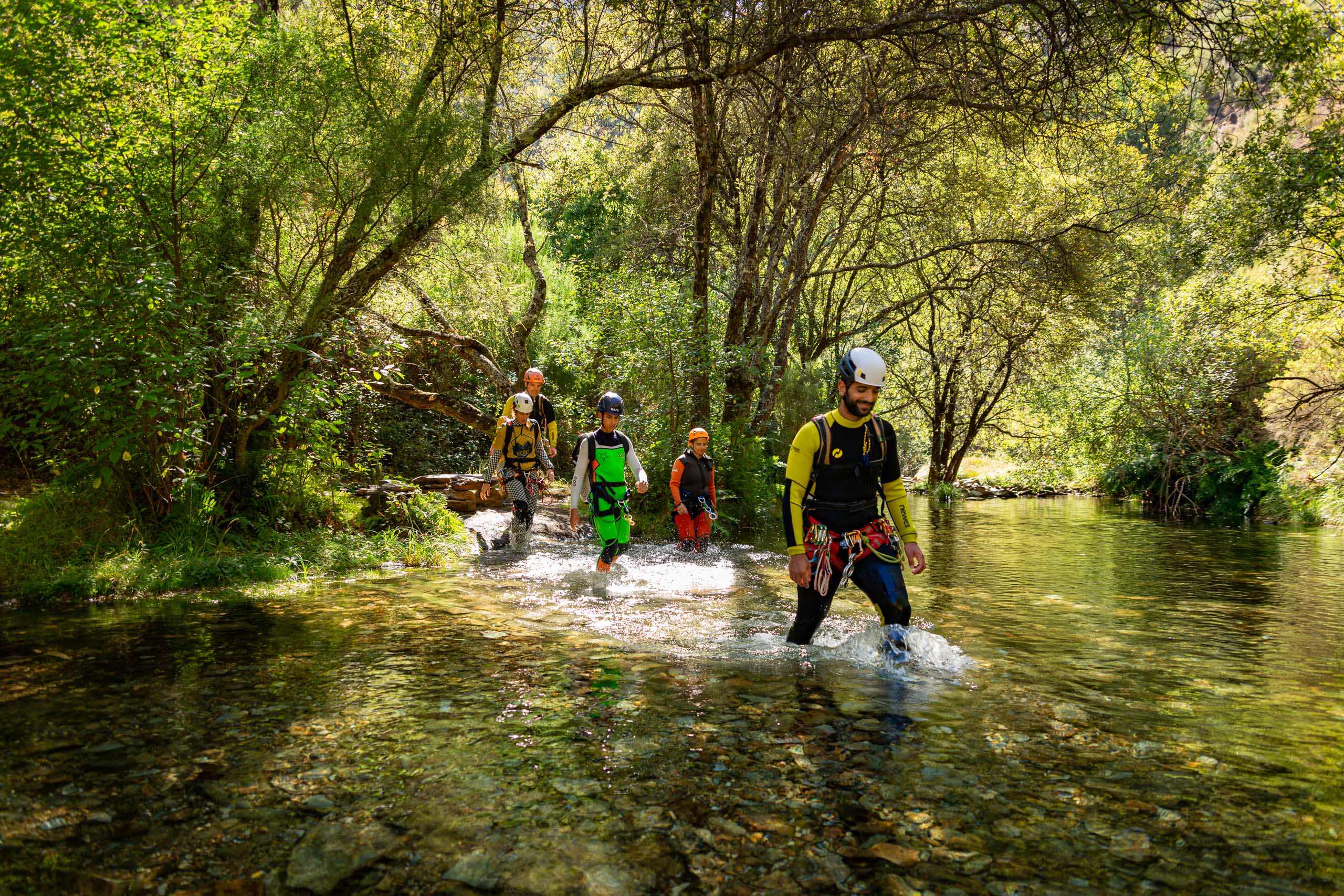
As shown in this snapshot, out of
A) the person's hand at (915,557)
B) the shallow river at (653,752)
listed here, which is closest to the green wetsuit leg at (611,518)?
the shallow river at (653,752)

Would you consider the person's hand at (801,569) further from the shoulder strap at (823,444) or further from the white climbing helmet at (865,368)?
the white climbing helmet at (865,368)

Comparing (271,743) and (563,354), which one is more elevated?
(563,354)

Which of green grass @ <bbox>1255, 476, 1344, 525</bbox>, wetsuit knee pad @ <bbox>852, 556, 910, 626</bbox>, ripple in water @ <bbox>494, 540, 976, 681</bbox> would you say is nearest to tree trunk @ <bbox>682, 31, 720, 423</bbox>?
ripple in water @ <bbox>494, 540, 976, 681</bbox>

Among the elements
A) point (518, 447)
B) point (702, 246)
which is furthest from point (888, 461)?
point (702, 246)

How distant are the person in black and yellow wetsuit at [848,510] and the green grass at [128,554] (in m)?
5.99

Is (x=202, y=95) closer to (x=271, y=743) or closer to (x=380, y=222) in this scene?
(x=380, y=222)

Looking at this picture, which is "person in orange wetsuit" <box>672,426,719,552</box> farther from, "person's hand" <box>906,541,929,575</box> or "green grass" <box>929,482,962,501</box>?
"green grass" <box>929,482,962,501</box>

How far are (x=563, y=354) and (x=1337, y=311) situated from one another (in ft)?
53.5

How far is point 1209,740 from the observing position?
4.44 meters

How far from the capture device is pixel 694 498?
12.0 m

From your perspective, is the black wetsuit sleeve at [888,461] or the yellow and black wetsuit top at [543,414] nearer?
the black wetsuit sleeve at [888,461]

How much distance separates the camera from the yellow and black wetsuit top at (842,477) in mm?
5906

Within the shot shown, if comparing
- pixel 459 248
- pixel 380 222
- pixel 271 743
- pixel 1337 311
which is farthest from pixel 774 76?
pixel 1337 311

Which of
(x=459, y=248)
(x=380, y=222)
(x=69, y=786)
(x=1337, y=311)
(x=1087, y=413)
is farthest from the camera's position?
(x=1087, y=413)
